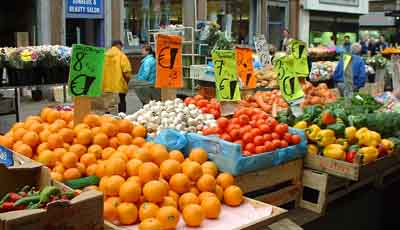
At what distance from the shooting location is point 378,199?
186 inches

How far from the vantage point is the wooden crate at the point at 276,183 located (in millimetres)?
3523

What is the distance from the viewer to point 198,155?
343cm

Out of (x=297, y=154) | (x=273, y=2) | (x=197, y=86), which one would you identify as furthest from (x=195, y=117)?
(x=273, y=2)

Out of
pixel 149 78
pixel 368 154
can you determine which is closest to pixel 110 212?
pixel 368 154

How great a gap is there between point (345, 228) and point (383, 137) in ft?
3.27

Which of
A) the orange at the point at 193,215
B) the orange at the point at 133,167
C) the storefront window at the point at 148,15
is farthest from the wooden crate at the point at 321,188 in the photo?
the storefront window at the point at 148,15

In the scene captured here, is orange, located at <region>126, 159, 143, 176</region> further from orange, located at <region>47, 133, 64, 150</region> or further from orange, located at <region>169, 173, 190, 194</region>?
orange, located at <region>47, 133, 64, 150</region>

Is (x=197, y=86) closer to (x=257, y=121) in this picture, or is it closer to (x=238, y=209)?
(x=257, y=121)

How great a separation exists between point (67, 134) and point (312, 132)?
77.8 inches

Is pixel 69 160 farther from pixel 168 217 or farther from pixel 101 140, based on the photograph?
pixel 168 217

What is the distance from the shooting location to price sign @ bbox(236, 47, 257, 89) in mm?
5703

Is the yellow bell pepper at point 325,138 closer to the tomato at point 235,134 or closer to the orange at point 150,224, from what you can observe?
the tomato at point 235,134

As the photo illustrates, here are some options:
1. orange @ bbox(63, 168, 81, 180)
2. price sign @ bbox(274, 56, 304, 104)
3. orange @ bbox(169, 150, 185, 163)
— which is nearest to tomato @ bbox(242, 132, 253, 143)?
orange @ bbox(169, 150, 185, 163)

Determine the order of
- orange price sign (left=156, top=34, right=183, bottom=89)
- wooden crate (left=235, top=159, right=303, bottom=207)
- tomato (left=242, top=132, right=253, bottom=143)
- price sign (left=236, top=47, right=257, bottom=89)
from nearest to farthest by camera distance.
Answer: wooden crate (left=235, top=159, right=303, bottom=207) < tomato (left=242, top=132, right=253, bottom=143) < orange price sign (left=156, top=34, right=183, bottom=89) < price sign (left=236, top=47, right=257, bottom=89)
